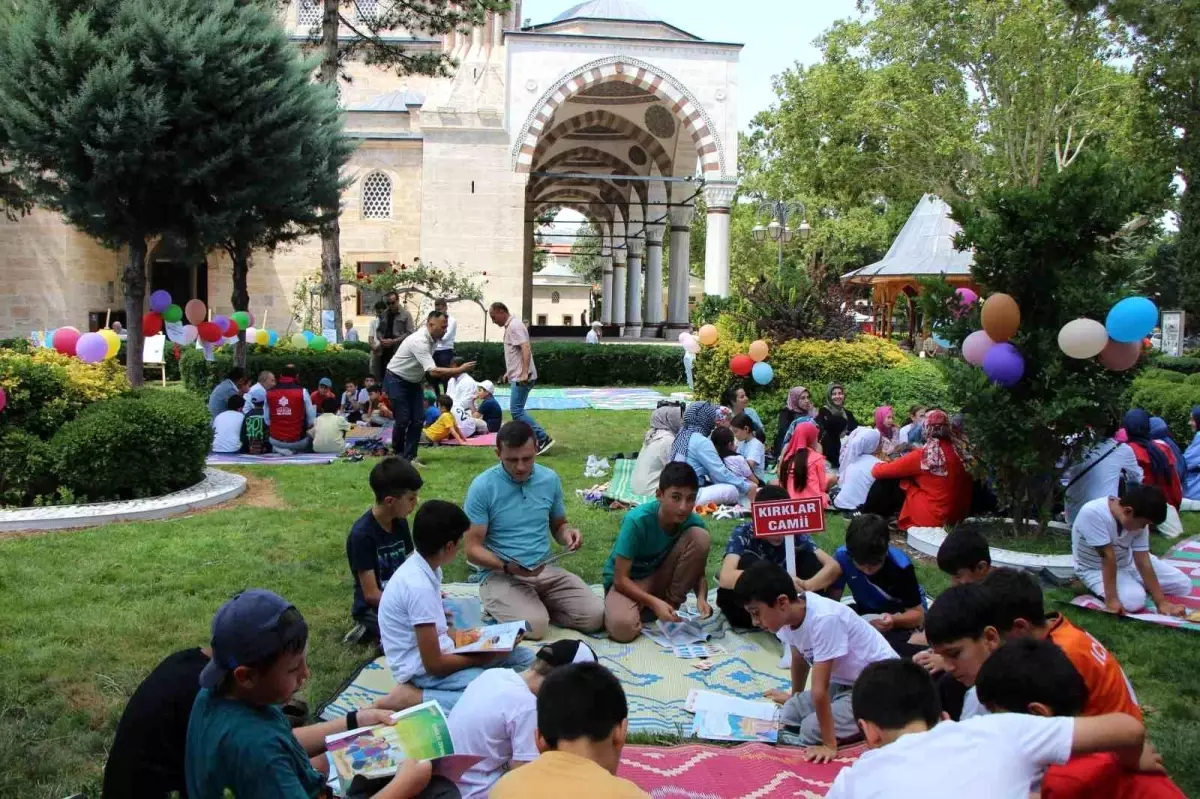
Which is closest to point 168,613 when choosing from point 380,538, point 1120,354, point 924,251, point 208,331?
point 380,538

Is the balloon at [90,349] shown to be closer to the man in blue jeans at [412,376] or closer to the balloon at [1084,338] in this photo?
the man in blue jeans at [412,376]

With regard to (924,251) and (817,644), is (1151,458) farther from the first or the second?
(924,251)

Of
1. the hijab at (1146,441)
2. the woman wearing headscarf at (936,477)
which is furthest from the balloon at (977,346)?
the hijab at (1146,441)

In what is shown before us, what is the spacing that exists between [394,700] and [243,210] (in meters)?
8.18

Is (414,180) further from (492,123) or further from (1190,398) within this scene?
(1190,398)

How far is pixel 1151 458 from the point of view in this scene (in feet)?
25.6

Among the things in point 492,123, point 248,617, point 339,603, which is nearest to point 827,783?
point 248,617

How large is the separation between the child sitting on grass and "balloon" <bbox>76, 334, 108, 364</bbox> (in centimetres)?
604

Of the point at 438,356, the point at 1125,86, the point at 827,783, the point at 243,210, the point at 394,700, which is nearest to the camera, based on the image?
the point at 827,783

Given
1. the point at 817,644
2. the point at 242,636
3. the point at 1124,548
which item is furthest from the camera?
the point at 1124,548

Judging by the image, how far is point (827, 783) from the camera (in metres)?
3.65

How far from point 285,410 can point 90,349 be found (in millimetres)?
2897

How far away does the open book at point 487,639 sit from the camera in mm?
4324

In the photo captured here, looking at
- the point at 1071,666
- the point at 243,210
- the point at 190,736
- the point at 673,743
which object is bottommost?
the point at 673,743
